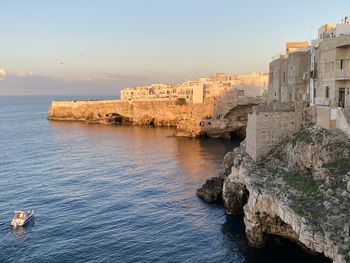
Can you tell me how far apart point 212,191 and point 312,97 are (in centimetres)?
1467

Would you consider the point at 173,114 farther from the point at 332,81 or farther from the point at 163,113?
the point at 332,81

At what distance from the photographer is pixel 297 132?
39.4 meters

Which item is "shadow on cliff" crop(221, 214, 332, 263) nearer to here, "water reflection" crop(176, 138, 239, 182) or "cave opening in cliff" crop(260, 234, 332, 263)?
"cave opening in cliff" crop(260, 234, 332, 263)

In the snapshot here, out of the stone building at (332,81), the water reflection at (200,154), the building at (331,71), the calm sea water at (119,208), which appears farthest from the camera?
the water reflection at (200,154)

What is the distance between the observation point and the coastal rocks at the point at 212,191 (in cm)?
4681

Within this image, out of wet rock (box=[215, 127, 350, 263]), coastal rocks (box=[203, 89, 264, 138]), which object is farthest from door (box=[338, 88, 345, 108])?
coastal rocks (box=[203, 89, 264, 138])

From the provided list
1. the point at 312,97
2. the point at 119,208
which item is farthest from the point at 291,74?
the point at 119,208

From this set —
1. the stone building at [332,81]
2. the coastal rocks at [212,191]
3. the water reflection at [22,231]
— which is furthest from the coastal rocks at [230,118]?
the water reflection at [22,231]

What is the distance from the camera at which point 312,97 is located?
42.0 m

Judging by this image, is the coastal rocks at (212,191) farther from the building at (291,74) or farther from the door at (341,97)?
the door at (341,97)

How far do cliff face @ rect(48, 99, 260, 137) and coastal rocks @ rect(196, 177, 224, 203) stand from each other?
149 feet

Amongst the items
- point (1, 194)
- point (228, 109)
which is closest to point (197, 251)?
point (1, 194)

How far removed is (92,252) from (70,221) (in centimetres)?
792

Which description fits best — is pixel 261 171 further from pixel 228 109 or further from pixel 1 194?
pixel 228 109
